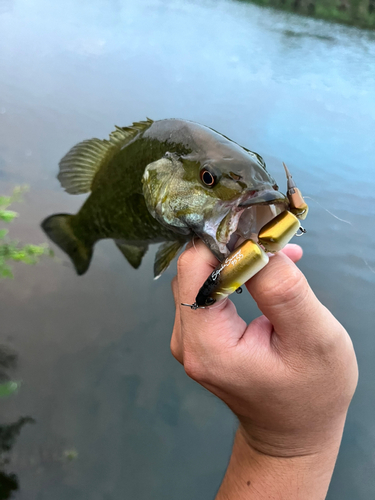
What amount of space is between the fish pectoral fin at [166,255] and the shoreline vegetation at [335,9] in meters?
16.1

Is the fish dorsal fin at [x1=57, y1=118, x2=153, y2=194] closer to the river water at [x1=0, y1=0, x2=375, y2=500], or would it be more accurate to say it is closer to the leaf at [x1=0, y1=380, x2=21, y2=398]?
the river water at [x1=0, y1=0, x2=375, y2=500]

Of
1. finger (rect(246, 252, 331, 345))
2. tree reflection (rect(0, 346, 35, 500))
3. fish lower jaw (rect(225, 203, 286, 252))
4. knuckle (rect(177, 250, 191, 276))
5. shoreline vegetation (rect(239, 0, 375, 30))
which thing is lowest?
tree reflection (rect(0, 346, 35, 500))

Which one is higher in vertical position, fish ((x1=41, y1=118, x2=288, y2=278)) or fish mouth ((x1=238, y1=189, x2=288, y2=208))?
fish mouth ((x1=238, y1=189, x2=288, y2=208))

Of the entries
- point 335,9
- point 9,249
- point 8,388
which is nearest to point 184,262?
point 9,249

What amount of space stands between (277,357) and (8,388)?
198cm

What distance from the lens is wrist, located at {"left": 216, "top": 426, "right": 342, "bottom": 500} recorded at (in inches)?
42.8

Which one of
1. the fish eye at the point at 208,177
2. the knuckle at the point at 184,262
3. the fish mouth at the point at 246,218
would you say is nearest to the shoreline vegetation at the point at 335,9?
the fish eye at the point at 208,177

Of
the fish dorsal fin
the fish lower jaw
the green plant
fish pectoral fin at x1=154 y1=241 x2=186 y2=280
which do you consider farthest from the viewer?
the green plant

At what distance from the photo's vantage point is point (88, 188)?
190cm

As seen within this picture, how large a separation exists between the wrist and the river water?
1024mm

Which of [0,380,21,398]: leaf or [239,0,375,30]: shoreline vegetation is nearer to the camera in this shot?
[0,380,21,398]: leaf

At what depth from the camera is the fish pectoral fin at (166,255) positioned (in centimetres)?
147

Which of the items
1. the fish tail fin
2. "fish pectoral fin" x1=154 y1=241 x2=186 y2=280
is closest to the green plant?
the fish tail fin

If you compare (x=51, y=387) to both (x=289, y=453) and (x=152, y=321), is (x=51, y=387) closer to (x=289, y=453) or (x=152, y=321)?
(x=152, y=321)
